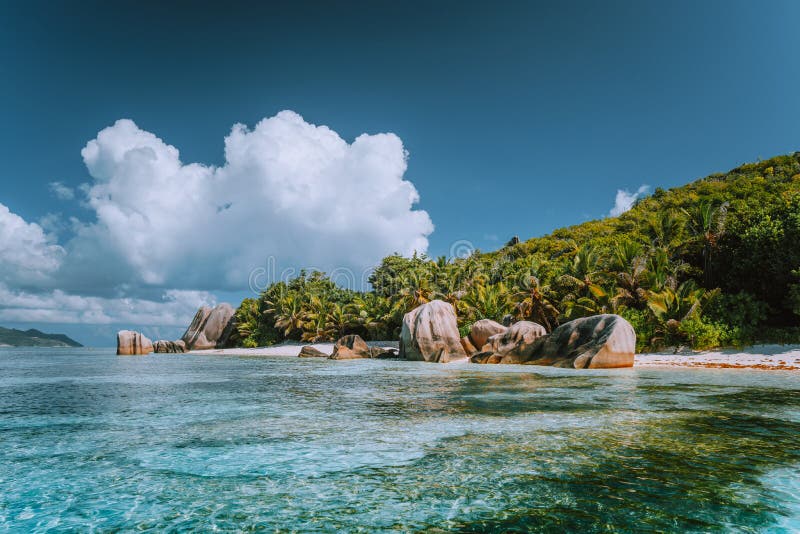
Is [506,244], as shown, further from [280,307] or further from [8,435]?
[8,435]

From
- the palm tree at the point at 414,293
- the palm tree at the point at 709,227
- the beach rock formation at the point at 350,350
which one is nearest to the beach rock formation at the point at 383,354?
the beach rock formation at the point at 350,350

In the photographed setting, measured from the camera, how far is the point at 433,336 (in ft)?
Answer: 115

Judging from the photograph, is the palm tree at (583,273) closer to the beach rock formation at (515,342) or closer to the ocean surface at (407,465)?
the beach rock formation at (515,342)

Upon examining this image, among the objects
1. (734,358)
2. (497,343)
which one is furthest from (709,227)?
(497,343)

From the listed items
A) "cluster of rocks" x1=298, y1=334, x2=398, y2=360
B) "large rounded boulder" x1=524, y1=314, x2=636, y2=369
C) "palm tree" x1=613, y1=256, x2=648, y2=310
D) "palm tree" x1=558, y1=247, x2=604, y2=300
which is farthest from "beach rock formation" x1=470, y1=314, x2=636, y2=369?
"cluster of rocks" x1=298, y1=334, x2=398, y2=360

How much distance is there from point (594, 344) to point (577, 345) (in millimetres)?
1057

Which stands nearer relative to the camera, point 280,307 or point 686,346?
point 686,346

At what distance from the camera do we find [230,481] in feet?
19.3

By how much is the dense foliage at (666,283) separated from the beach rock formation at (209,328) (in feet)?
55.7

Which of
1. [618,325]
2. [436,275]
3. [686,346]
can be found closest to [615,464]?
[618,325]

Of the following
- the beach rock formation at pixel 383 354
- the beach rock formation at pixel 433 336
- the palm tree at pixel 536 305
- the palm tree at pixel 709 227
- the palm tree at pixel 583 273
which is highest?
the palm tree at pixel 709 227

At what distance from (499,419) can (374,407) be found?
11.0 ft

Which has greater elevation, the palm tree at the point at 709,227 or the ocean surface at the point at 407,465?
the palm tree at the point at 709,227

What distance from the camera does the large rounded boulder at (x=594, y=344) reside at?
950 inches
